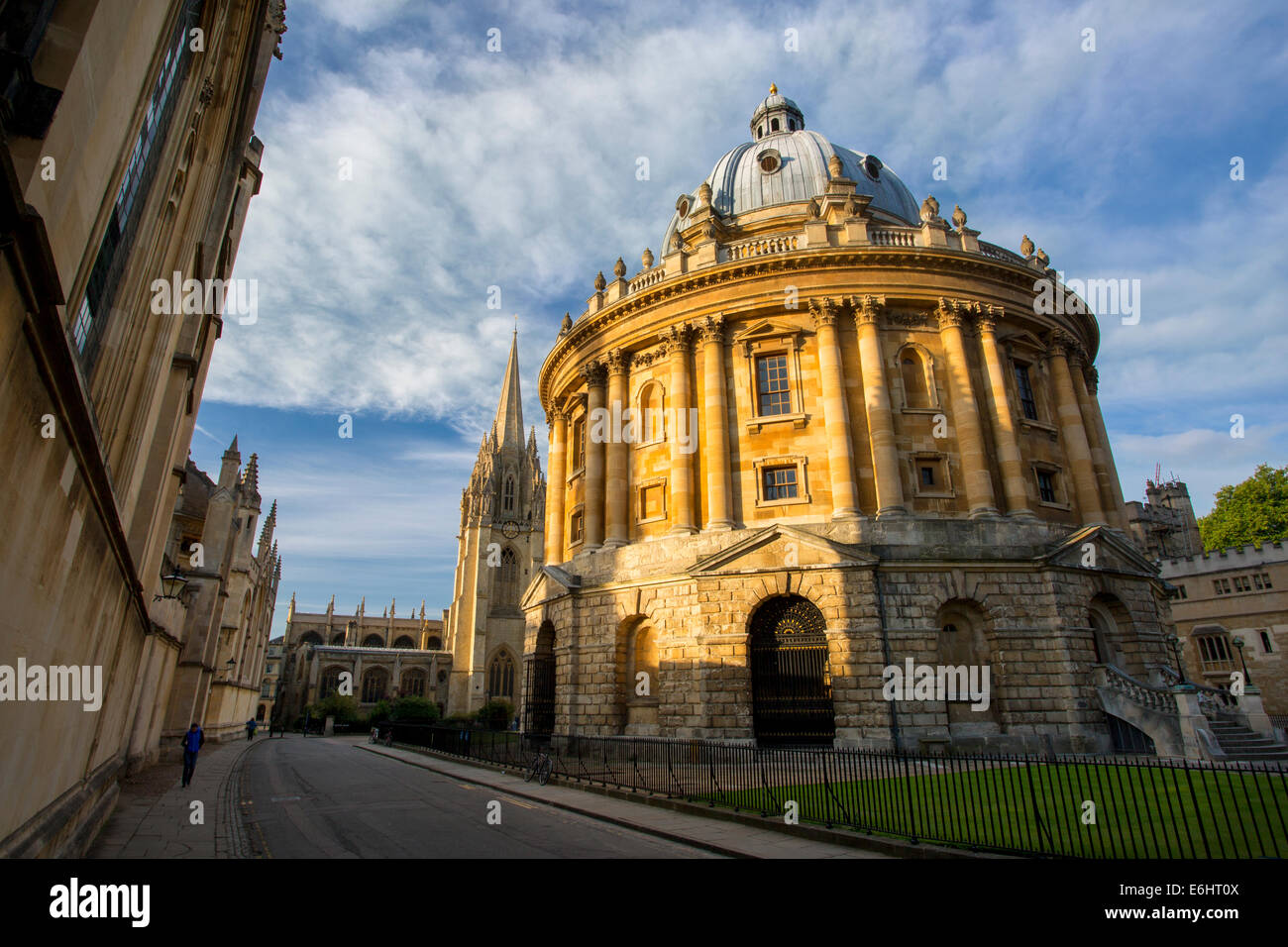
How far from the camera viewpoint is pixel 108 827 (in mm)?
10484

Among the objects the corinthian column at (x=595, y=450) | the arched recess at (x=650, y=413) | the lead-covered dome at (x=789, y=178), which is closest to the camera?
the arched recess at (x=650, y=413)

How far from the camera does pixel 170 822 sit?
36.8 feet

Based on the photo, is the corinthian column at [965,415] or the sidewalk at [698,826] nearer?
the sidewalk at [698,826]

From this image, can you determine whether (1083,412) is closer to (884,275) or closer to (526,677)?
(884,275)

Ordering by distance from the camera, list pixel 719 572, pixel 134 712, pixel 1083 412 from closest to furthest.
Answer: pixel 134 712, pixel 719 572, pixel 1083 412

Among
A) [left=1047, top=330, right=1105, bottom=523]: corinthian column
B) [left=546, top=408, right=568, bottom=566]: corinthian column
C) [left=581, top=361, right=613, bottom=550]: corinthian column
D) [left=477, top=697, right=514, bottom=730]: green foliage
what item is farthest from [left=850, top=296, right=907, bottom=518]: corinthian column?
[left=477, top=697, right=514, bottom=730]: green foliage

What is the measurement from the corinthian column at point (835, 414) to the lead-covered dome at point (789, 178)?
35.4ft

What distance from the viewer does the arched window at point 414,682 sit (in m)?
83.9

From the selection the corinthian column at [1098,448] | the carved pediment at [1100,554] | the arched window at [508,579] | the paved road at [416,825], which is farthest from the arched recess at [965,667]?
the arched window at [508,579]

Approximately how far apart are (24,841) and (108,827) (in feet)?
23.1

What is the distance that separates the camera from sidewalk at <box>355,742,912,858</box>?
871 centimetres

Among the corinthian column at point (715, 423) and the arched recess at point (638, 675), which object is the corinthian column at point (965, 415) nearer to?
the corinthian column at point (715, 423)
